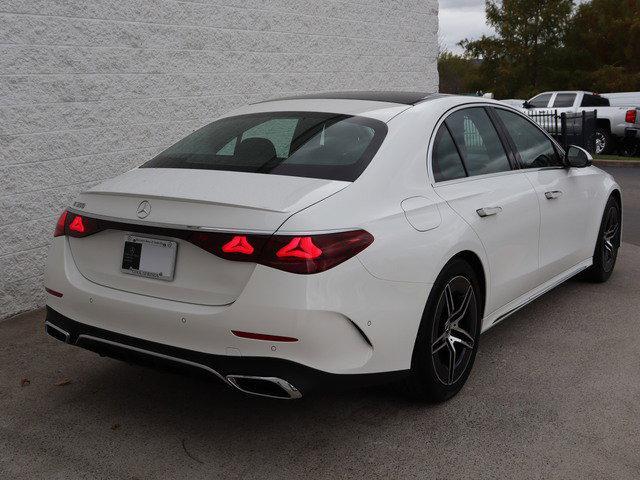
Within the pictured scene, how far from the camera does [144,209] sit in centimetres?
359

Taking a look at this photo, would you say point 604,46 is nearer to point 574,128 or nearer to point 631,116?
point 631,116

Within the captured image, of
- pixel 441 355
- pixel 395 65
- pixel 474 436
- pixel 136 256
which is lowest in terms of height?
pixel 474 436

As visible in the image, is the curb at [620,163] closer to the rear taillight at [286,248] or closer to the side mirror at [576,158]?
the side mirror at [576,158]

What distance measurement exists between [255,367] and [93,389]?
1526 millimetres

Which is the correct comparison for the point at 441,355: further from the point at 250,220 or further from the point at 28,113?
the point at 28,113

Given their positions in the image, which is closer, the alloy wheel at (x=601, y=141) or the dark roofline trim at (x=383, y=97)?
the dark roofline trim at (x=383, y=97)

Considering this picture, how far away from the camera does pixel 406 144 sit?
159 inches

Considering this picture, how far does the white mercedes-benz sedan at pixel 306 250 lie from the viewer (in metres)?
3.30

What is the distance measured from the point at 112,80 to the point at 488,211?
3.60 metres

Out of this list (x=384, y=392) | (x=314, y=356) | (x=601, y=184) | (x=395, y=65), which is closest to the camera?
(x=314, y=356)

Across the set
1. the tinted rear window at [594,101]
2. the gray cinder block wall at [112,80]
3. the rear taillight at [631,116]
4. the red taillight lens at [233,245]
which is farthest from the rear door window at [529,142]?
the tinted rear window at [594,101]

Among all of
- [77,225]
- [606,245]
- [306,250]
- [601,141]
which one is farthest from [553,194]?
[601,141]

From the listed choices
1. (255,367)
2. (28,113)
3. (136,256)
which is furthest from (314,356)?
(28,113)

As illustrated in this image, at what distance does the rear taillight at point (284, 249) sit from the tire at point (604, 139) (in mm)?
19631
